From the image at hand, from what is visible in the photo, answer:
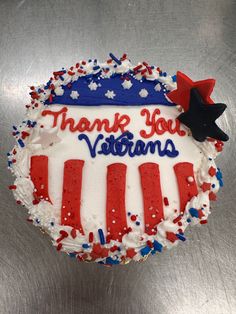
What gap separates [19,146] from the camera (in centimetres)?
235

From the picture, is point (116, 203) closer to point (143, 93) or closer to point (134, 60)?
point (143, 93)

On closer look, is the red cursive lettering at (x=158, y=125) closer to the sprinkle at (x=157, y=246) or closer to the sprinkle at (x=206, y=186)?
the sprinkle at (x=206, y=186)

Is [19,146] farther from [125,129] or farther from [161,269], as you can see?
[161,269]

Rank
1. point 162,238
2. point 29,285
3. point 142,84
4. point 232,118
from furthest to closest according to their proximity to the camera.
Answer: point 232,118
point 29,285
point 142,84
point 162,238

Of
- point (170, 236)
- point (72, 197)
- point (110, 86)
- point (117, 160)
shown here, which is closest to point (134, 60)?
point (110, 86)

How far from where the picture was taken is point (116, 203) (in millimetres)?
2158

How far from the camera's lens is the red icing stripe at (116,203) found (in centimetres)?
215

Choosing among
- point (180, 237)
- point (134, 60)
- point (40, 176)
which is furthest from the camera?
point (134, 60)

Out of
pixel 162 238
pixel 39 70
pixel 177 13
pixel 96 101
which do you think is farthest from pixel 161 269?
pixel 177 13

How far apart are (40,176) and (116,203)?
469mm

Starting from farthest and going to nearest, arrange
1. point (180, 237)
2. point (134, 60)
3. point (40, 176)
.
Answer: point (134, 60), point (40, 176), point (180, 237)

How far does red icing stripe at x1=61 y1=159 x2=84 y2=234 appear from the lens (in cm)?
217

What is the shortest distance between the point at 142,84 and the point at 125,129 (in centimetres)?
30

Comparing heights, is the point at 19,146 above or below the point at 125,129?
below
